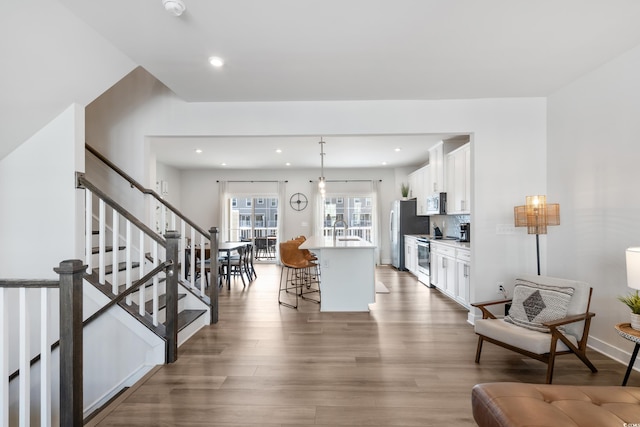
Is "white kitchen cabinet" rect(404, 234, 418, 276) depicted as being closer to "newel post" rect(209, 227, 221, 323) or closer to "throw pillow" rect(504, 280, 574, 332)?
"throw pillow" rect(504, 280, 574, 332)

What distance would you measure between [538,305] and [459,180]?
2.77 metres

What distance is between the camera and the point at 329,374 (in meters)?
2.64

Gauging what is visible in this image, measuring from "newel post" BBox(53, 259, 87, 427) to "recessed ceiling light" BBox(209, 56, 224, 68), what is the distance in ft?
6.53

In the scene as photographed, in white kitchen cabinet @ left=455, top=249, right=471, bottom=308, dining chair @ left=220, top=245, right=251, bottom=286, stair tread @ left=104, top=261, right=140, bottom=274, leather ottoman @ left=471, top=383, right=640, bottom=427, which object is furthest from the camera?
dining chair @ left=220, top=245, right=251, bottom=286

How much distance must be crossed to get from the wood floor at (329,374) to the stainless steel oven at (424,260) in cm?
190

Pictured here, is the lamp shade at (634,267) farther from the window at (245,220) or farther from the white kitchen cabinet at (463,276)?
the window at (245,220)

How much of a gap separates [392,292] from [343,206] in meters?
3.82

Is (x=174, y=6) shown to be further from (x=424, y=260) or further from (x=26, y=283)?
(x=424, y=260)

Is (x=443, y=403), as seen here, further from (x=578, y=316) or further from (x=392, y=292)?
(x=392, y=292)

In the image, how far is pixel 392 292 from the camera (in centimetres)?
549

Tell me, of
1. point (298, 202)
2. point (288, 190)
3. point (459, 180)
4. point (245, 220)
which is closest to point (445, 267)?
point (459, 180)

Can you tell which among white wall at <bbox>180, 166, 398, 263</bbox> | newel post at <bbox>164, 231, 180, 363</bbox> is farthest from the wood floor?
white wall at <bbox>180, 166, 398, 263</bbox>

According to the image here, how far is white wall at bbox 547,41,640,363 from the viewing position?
2727 millimetres

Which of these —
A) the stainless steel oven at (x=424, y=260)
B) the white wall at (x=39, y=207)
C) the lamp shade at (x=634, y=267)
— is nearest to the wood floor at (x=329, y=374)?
the lamp shade at (x=634, y=267)
